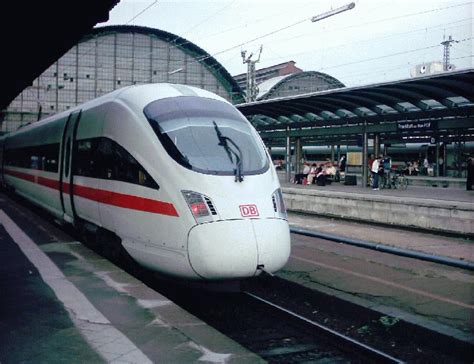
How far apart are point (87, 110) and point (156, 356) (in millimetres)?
5952

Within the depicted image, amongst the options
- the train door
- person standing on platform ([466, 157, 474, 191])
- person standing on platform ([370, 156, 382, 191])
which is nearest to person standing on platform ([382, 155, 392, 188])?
person standing on platform ([370, 156, 382, 191])

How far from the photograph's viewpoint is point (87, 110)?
343 inches

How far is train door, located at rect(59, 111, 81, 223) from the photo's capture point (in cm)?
923

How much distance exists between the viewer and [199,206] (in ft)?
18.1

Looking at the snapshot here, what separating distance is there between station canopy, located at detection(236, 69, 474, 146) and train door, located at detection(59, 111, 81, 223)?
7.96m

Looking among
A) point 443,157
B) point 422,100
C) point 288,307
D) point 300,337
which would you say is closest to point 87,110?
point 288,307

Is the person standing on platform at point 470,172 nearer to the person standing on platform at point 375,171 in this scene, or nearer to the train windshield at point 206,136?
the person standing on platform at point 375,171

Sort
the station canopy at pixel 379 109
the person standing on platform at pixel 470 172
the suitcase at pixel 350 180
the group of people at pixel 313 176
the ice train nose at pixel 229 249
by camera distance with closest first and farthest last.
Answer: the ice train nose at pixel 229 249 < the station canopy at pixel 379 109 < the person standing on platform at pixel 470 172 < the group of people at pixel 313 176 < the suitcase at pixel 350 180

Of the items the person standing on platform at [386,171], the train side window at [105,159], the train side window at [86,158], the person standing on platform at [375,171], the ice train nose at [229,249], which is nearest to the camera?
the ice train nose at [229,249]

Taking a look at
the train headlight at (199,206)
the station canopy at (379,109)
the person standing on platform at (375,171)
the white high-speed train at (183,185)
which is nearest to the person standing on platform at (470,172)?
the station canopy at (379,109)

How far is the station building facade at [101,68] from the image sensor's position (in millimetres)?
47344

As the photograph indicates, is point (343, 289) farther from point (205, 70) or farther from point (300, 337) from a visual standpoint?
point (205, 70)

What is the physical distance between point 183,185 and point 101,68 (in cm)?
4524

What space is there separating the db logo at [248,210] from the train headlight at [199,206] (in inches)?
13.0
